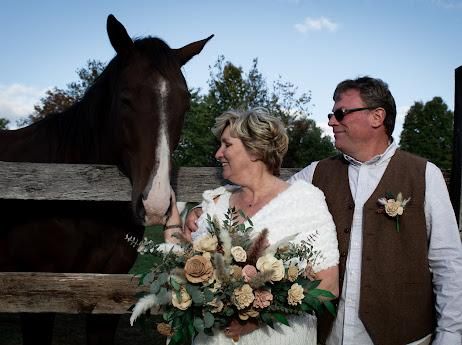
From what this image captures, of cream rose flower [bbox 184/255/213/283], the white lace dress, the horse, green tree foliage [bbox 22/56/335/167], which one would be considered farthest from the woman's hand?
green tree foliage [bbox 22/56/335/167]

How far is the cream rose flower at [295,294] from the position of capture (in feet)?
6.53

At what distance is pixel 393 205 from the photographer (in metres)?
2.31

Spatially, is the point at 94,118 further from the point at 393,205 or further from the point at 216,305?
the point at 393,205

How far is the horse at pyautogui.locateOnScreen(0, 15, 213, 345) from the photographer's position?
2.92 meters

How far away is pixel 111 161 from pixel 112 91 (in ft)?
1.68

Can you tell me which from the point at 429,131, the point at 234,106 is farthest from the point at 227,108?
the point at 429,131

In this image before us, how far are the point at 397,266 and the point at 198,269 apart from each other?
3.65 feet

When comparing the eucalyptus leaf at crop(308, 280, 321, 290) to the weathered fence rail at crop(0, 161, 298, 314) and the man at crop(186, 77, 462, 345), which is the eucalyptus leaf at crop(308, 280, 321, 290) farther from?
the weathered fence rail at crop(0, 161, 298, 314)

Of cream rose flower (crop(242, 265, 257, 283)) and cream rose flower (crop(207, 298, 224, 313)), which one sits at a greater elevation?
cream rose flower (crop(242, 265, 257, 283))

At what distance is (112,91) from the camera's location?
337 centimetres

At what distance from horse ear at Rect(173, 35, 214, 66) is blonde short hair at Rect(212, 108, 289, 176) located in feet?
4.77

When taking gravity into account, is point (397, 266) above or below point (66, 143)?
below

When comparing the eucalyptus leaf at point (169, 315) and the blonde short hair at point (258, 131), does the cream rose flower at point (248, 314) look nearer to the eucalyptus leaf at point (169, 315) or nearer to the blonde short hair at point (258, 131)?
the eucalyptus leaf at point (169, 315)

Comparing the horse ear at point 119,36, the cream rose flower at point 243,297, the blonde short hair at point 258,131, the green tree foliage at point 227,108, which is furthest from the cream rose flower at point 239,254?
the green tree foliage at point 227,108
